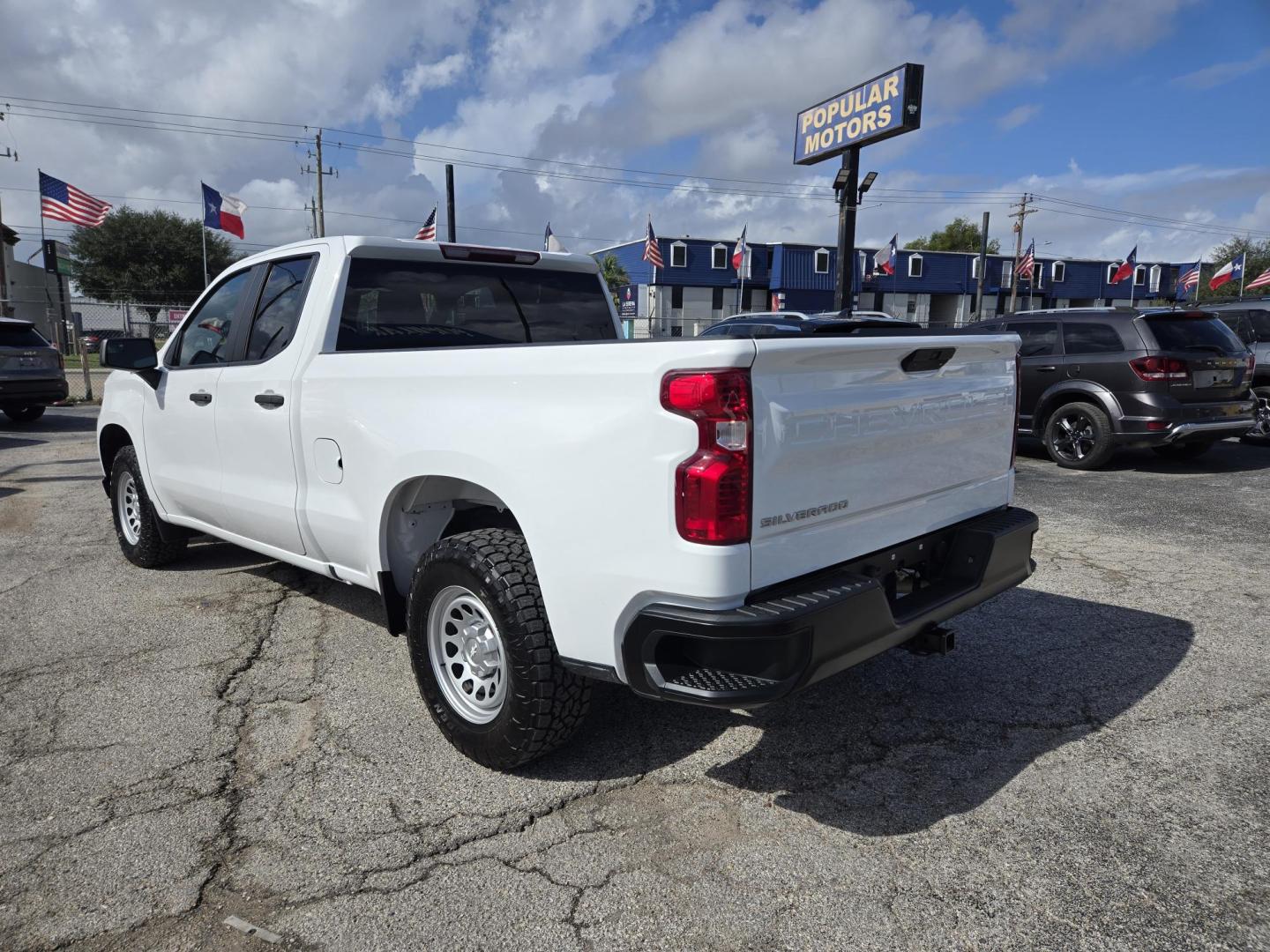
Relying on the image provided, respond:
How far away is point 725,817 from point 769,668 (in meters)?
0.74

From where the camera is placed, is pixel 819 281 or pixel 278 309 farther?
pixel 819 281

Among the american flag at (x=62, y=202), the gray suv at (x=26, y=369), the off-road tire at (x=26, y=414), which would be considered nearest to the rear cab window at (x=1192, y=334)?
the gray suv at (x=26, y=369)

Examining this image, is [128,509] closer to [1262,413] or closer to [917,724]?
[917,724]

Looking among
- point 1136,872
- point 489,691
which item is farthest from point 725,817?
point 1136,872

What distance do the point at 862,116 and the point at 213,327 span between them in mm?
20875

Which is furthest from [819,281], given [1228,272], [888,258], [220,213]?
[220,213]

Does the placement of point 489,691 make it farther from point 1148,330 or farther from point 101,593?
point 1148,330

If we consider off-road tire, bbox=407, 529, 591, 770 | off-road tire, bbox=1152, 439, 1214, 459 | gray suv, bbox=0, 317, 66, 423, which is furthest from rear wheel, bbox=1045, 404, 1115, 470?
gray suv, bbox=0, 317, 66, 423

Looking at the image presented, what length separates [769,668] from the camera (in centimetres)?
232

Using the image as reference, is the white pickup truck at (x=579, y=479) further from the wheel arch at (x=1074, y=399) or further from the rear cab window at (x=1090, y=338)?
the rear cab window at (x=1090, y=338)

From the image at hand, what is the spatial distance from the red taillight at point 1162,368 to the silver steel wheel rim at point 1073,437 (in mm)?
768

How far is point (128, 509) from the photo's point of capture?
5.71m

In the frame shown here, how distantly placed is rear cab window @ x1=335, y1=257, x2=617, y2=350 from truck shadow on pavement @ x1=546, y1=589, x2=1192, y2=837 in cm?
183

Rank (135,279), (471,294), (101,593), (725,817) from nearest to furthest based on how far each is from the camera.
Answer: (725,817)
(471,294)
(101,593)
(135,279)
